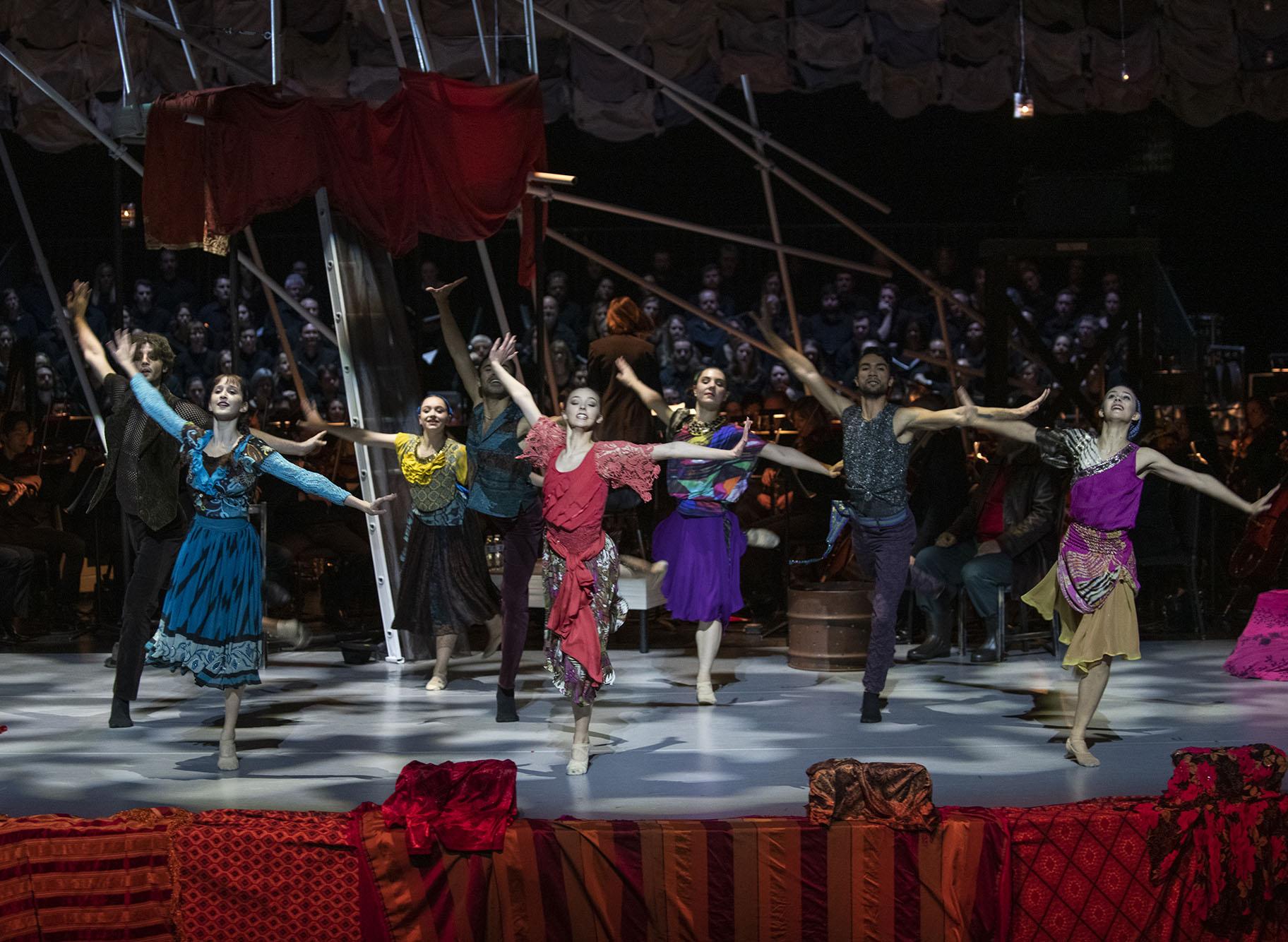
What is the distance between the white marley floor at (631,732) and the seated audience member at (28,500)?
1186 mm

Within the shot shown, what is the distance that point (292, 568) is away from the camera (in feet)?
32.9

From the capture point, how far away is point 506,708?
6547mm

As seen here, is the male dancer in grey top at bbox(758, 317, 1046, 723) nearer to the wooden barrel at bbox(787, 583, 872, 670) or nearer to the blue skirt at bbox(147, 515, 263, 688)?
the wooden barrel at bbox(787, 583, 872, 670)

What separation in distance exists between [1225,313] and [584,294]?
6.85 meters

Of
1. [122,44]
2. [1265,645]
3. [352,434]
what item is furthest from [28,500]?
[1265,645]

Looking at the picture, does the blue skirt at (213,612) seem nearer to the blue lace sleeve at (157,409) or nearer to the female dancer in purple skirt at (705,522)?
the blue lace sleeve at (157,409)

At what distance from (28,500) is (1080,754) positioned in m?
6.65

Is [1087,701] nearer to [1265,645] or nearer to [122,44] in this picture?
[1265,645]

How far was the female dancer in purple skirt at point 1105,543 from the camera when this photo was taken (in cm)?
572

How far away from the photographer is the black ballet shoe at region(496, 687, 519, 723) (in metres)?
6.53

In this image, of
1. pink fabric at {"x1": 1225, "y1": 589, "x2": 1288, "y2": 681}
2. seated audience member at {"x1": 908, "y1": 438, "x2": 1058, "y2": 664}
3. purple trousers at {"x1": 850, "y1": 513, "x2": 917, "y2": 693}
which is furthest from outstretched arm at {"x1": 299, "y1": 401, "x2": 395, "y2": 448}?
pink fabric at {"x1": 1225, "y1": 589, "x2": 1288, "y2": 681}

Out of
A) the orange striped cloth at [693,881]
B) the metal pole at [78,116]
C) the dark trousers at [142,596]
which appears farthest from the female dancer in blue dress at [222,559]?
the metal pole at [78,116]

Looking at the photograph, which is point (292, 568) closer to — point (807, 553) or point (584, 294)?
point (807, 553)

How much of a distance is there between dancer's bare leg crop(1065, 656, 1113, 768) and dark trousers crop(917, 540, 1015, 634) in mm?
2209
